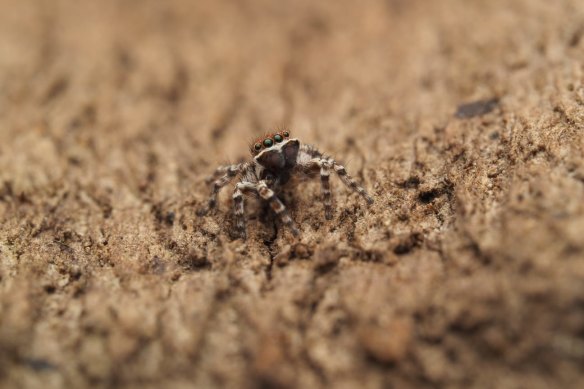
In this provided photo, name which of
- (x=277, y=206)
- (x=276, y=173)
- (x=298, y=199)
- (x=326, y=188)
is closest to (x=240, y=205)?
(x=277, y=206)

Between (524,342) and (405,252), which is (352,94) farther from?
(524,342)

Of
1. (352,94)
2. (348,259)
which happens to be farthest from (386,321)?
(352,94)

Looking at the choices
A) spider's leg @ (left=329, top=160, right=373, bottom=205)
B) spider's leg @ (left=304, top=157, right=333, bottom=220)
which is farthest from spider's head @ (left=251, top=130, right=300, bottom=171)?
spider's leg @ (left=329, top=160, right=373, bottom=205)

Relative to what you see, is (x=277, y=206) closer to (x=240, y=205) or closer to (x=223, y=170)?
A: (x=240, y=205)

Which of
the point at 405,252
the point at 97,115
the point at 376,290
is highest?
the point at 97,115

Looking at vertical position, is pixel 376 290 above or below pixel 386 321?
above

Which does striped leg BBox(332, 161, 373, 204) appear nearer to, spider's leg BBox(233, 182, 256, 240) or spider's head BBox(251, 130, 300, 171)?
spider's head BBox(251, 130, 300, 171)

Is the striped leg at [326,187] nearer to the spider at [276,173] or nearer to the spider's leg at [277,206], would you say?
the spider at [276,173]
